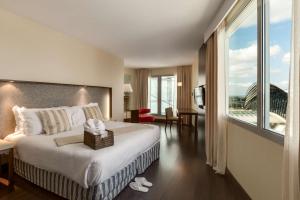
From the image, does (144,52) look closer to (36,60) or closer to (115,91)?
(115,91)

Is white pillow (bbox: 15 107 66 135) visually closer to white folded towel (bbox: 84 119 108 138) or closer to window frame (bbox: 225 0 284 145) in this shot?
white folded towel (bbox: 84 119 108 138)

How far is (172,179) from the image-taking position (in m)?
2.54

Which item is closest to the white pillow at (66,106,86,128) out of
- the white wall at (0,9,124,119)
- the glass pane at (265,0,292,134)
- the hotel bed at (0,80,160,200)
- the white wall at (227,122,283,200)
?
the hotel bed at (0,80,160,200)

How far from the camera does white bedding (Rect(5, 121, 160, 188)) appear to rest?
5.62 feet

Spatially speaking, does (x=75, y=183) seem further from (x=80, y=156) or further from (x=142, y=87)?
(x=142, y=87)

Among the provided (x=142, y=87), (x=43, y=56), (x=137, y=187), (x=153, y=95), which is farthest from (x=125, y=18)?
(x=153, y=95)

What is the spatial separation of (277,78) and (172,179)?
6.26ft

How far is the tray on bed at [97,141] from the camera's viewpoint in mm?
1958

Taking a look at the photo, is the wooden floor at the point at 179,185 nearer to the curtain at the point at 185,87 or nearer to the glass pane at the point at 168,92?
the curtain at the point at 185,87

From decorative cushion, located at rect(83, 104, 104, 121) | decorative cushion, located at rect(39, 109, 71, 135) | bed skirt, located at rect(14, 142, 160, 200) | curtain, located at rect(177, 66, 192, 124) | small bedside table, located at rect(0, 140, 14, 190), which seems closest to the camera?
bed skirt, located at rect(14, 142, 160, 200)

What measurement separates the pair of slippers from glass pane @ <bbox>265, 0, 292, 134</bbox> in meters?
1.67

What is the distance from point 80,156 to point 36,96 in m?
1.91

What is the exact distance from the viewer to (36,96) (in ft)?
9.93

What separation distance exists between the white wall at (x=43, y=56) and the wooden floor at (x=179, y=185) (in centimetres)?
176
